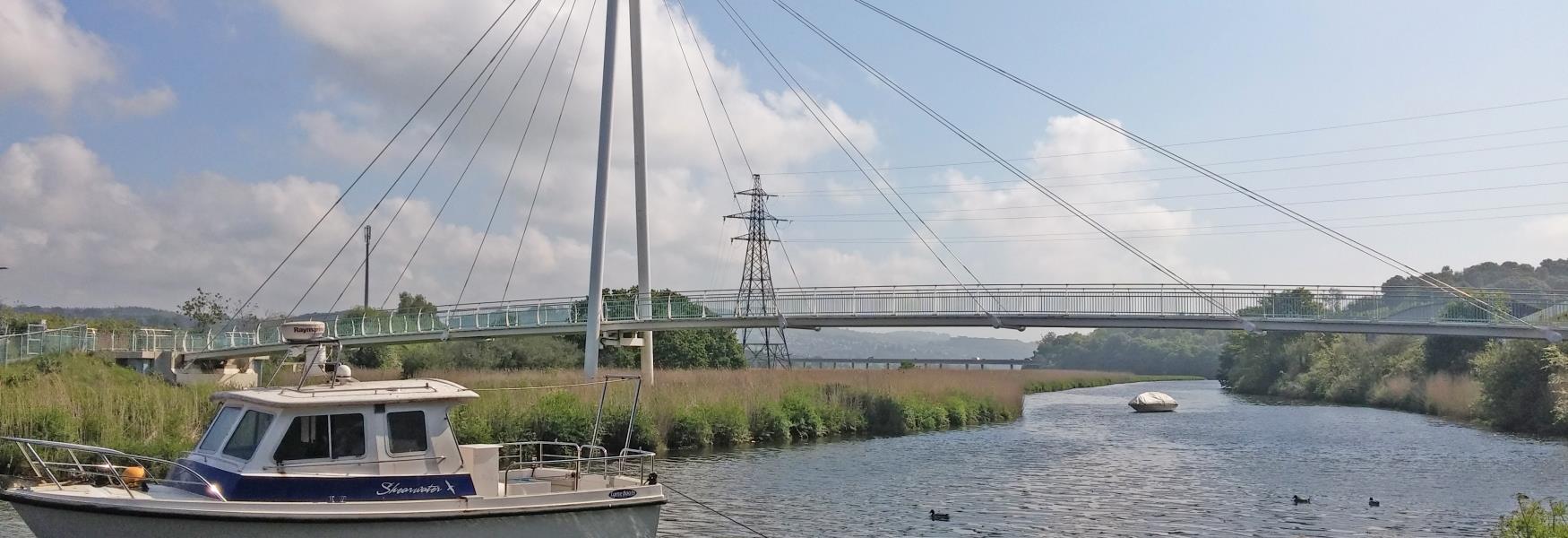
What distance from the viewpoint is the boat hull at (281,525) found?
1384 centimetres

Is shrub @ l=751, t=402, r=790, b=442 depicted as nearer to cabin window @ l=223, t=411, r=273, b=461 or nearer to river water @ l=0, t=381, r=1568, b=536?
river water @ l=0, t=381, r=1568, b=536

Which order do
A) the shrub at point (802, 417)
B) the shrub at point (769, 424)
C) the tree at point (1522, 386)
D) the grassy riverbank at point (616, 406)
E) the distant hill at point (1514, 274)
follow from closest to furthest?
the grassy riverbank at point (616, 406)
the shrub at point (769, 424)
the shrub at point (802, 417)
the tree at point (1522, 386)
the distant hill at point (1514, 274)

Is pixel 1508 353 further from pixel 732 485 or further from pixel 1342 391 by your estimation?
pixel 732 485

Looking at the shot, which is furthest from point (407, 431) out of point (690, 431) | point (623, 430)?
point (690, 431)

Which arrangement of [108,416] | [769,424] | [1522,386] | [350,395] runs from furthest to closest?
[1522,386] → [769,424] → [108,416] → [350,395]

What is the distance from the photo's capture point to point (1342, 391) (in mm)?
73688

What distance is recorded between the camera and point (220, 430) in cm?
1559

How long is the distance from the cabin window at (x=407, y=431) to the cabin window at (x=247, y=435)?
1454 mm

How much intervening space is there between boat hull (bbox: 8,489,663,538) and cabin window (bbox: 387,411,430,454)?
1096mm

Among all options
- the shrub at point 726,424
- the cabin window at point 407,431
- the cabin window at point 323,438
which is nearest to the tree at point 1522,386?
the shrub at point 726,424

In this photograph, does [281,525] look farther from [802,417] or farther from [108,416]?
[802,417]

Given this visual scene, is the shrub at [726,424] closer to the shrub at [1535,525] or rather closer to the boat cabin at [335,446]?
the boat cabin at [335,446]

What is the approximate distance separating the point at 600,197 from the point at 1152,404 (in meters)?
36.3

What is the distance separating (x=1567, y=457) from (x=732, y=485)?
2496 centimetres
